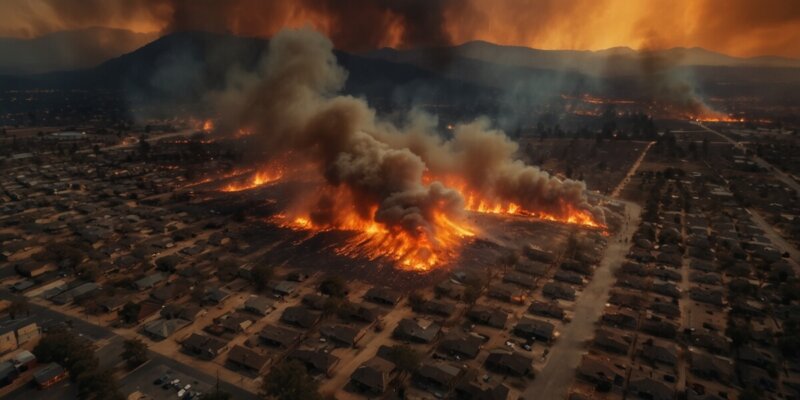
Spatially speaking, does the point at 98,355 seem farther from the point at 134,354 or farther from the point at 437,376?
the point at 437,376

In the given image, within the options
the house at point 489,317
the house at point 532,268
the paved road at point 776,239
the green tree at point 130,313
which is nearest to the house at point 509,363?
the house at point 489,317

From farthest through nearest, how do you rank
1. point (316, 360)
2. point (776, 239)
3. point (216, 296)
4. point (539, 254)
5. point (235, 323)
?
point (776, 239)
point (539, 254)
point (216, 296)
point (235, 323)
point (316, 360)

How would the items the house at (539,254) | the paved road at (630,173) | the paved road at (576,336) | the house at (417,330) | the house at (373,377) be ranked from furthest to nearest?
the paved road at (630,173) → the house at (539,254) → the house at (417,330) → the paved road at (576,336) → the house at (373,377)

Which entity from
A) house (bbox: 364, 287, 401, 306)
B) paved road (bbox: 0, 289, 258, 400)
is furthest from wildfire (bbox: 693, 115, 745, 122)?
paved road (bbox: 0, 289, 258, 400)

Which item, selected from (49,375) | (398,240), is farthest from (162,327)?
(398,240)

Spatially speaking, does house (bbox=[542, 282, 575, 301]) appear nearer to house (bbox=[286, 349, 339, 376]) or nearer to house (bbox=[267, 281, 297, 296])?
house (bbox=[286, 349, 339, 376])

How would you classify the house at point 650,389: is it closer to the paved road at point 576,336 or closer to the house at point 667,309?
the paved road at point 576,336

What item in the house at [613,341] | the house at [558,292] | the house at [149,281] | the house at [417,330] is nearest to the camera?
the house at [613,341]
